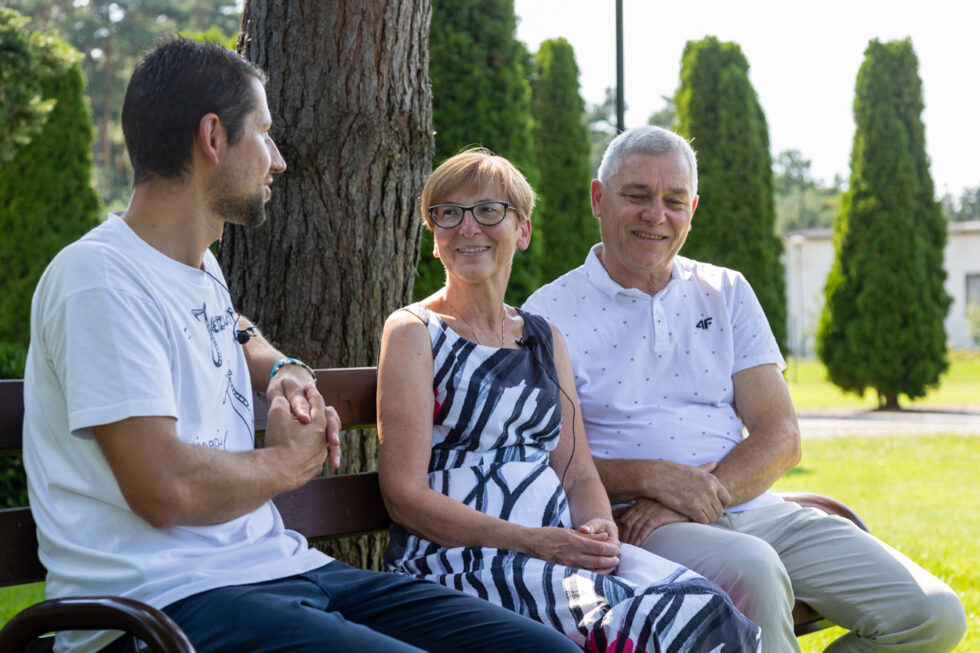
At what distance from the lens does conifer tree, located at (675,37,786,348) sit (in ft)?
56.6

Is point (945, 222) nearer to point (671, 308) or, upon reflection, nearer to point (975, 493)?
point (975, 493)

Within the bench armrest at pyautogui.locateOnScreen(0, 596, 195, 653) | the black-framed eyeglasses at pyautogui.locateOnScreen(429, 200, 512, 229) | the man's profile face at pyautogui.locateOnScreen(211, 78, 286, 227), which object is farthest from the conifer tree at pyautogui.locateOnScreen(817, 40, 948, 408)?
the bench armrest at pyautogui.locateOnScreen(0, 596, 195, 653)

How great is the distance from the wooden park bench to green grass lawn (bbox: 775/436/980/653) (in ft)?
7.86

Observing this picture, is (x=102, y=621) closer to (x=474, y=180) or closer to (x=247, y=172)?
(x=247, y=172)

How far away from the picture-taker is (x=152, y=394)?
184 centimetres

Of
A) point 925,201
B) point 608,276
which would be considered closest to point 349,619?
point 608,276

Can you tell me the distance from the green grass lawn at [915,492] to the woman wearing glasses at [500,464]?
2.21m

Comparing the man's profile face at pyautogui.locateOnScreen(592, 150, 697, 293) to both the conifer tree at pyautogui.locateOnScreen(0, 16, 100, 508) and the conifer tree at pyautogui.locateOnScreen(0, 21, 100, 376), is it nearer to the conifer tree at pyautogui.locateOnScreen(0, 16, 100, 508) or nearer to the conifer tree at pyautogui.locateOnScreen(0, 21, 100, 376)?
the conifer tree at pyautogui.locateOnScreen(0, 16, 100, 508)

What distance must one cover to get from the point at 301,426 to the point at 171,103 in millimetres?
697

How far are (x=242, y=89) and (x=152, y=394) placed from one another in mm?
665

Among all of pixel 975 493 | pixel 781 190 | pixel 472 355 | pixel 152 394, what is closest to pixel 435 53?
pixel 975 493

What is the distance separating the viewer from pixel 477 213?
9.00 feet

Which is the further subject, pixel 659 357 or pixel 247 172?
pixel 659 357

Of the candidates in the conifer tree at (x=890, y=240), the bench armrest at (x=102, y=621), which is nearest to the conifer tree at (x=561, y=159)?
the conifer tree at (x=890, y=240)
